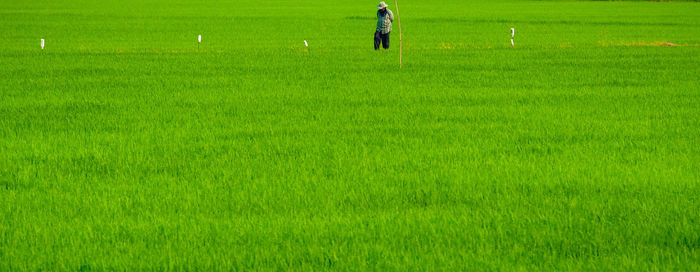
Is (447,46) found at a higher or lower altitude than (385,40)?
lower

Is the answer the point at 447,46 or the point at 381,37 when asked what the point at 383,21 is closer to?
the point at 381,37

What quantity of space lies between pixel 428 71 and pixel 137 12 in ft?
125

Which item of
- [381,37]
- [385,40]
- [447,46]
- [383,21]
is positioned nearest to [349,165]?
[383,21]

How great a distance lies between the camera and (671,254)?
5664 millimetres

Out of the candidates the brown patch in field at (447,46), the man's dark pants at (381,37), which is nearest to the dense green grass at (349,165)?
the man's dark pants at (381,37)

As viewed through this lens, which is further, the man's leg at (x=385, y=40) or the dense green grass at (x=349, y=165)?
the man's leg at (x=385, y=40)

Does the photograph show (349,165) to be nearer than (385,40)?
Yes

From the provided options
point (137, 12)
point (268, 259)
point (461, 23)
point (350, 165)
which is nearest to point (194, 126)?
point (350, 165)

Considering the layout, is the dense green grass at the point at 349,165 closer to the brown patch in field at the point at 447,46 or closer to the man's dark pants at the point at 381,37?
the man's dark pants at the point at 381,37

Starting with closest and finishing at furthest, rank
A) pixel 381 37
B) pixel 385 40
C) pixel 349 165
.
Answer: pixel 349 165
pixel 381 37
pixel 385 40

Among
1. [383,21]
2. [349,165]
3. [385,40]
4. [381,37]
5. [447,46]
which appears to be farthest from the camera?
[447,46]

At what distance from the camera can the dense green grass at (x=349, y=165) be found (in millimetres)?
5832

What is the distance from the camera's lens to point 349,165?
28.5 ft

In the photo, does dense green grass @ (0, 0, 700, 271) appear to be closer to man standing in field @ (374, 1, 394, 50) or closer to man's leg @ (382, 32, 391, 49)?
man standing in field @ (374, 1, 394, 50)
